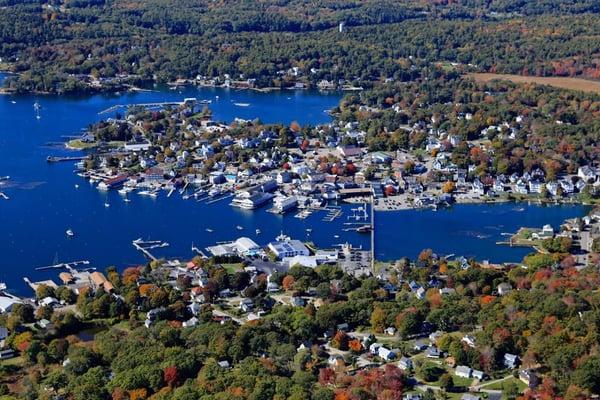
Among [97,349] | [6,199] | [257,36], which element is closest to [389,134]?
[6,199]

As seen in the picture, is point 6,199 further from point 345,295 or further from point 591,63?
point 591,63

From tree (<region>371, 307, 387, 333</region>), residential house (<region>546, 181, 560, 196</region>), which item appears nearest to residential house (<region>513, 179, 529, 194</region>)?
residential house (<region>546, 181, 560, 196</region>)

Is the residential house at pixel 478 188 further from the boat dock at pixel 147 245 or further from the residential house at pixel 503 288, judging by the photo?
the boat dock at pixel 147 245

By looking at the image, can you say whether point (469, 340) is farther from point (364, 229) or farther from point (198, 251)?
point (198, 251)

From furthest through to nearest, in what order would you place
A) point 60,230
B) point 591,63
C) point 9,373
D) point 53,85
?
point 591,63
point 53,85
point 60,230
point 9,373

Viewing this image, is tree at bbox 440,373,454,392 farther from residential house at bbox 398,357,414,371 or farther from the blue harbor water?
the blue harbor water

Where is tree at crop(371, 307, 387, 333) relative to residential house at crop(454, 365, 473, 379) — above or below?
above
